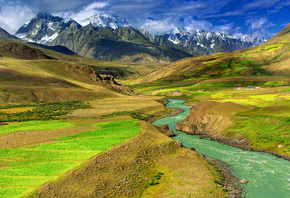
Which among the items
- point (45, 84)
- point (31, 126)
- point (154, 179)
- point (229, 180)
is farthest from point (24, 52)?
point (229, 180)

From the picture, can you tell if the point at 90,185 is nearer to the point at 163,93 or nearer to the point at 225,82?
the point at 163,93

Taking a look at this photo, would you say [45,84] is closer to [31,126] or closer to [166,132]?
[31,126]

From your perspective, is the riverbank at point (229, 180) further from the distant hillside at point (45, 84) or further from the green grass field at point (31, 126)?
the distant hillside at point (45, 84)

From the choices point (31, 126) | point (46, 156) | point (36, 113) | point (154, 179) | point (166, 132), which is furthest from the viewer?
point (36, 113)

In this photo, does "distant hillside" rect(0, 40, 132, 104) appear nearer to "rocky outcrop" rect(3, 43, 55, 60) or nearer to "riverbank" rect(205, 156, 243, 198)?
"rocky outcrop" rect(3, 43, 55, 60)

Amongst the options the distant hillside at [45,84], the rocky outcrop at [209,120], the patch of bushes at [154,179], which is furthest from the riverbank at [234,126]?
the distant hillside at [45,84]

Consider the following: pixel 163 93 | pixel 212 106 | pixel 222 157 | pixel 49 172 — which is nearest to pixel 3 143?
pixel 49 172

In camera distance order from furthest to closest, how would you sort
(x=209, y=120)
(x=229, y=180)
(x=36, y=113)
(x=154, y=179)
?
(x=36, y=113) < (x=209, y=120) < (x=229, y=180) < (x=154, y=179)
